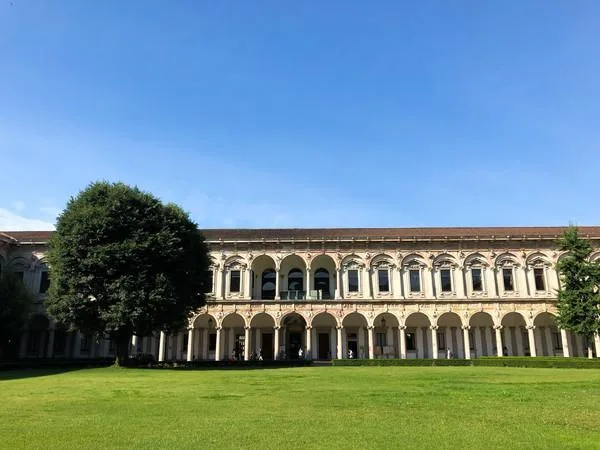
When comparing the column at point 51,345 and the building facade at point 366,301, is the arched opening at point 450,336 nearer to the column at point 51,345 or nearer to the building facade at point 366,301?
the building facade at point 366,301

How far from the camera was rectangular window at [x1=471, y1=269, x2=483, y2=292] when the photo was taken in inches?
1927

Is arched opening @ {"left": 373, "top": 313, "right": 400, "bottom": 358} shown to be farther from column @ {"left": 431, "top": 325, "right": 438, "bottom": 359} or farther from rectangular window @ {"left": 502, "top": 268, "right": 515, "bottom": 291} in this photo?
rectangular window @ {"left": 502, "top": 268, "right": 515, "bottom": 291}

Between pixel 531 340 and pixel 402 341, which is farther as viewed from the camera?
pixel 402 341

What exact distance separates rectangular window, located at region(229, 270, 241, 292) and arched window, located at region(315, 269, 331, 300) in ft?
25.4

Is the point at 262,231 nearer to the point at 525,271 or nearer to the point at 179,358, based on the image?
the point at 179,358

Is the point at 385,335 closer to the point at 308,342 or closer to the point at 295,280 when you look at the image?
the point at 308,342

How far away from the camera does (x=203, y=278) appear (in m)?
38.2

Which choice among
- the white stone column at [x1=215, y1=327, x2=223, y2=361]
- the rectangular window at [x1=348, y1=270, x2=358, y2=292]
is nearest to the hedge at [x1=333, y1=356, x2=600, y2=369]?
the rectangular window at [x1=348, y1=270, x2=358, y2=292]

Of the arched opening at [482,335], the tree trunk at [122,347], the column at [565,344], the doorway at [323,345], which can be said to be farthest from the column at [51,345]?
the column at [565,344]

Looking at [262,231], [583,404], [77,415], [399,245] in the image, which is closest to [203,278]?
[262,231]

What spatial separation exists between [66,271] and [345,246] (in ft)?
82.4

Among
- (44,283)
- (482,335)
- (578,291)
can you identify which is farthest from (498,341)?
(44,283)

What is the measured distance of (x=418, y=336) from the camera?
161ft

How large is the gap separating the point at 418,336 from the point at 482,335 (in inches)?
231
